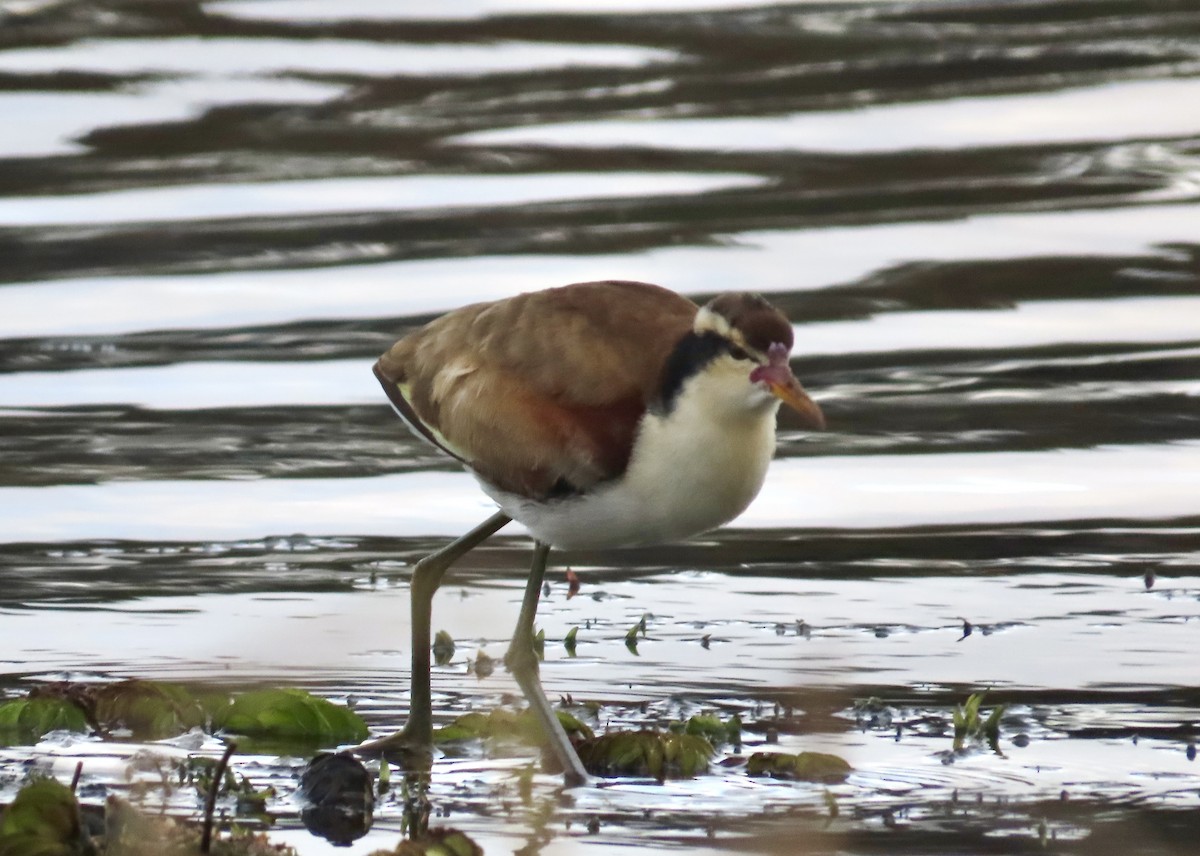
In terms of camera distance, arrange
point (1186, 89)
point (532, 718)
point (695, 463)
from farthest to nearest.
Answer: point (1186, 89)
point (532, 718)
point (695, 463)

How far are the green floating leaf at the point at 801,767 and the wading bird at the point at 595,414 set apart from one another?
464 millimetres

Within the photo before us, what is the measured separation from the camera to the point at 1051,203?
14266mm

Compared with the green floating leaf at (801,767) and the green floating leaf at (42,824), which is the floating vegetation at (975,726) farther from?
the green floating leaf at (42,824)

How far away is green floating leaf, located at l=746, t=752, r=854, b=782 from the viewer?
6.56 meters

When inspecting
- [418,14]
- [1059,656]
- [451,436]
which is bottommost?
[1059,656]

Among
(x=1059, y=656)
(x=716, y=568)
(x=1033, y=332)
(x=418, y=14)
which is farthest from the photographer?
(x=418, y=14)

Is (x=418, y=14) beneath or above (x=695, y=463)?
above

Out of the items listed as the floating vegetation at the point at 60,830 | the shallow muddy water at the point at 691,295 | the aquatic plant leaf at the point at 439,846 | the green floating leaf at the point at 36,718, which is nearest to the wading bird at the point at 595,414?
the shallow muddy water at the point at 691,295

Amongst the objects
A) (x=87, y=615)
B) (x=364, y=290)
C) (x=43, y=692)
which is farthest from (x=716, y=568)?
(x=364, y=290)

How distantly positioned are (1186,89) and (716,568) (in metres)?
8.58

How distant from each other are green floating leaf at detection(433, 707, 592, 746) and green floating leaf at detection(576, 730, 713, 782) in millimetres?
154

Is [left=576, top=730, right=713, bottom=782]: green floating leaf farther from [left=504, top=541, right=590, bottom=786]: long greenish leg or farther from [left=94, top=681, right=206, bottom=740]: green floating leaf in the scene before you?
[left=94, top=681, right=206, bottom=740]: green floating leaf

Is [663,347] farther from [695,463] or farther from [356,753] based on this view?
[356,753]

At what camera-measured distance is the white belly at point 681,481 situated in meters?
6.36
